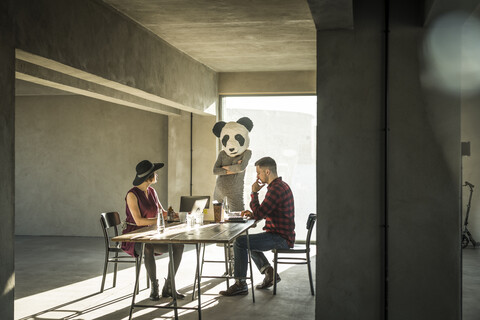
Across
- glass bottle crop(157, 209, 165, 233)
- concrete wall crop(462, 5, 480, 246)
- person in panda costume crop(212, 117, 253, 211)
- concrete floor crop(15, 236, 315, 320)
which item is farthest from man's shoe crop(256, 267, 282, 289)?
concrete wall crop(462, 5, 480, 246)

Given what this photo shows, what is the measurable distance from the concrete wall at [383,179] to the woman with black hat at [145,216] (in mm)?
1887

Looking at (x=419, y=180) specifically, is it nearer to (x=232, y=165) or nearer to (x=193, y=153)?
(x=232, y=165)

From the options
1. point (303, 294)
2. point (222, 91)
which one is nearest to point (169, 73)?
point (222, 91)

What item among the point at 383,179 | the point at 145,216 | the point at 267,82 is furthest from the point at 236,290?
the point at 267,82

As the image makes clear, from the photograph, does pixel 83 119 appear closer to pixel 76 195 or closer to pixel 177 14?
pixel 76 195

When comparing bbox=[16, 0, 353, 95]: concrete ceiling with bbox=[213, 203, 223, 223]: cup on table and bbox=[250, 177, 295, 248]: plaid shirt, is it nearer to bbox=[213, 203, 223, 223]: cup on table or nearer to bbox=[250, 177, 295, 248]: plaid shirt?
bbox=[250, 177, 295, 248]: plaid shirt

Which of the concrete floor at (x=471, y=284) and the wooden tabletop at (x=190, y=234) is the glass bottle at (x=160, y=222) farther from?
the concrete floor at (x=471, y=284)

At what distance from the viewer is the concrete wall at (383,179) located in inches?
173

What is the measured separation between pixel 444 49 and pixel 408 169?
0.97m

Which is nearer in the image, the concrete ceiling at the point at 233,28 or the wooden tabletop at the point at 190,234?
the wooden tabletop at the point at 190,234

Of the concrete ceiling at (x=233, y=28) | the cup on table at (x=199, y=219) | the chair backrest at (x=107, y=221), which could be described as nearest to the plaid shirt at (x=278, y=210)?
the cup on table at (x=199, y=219)

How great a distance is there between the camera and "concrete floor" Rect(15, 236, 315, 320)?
17.3ft

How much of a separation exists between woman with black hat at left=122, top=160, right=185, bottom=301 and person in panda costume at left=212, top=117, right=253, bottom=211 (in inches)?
70.0

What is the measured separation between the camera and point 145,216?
5871 millimetres
